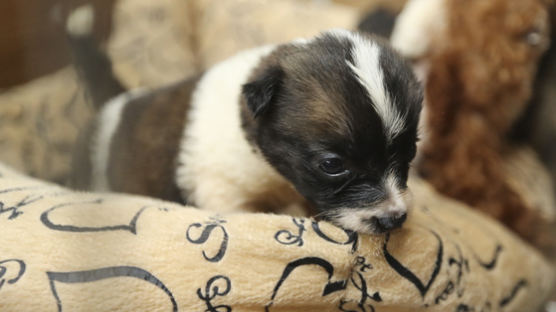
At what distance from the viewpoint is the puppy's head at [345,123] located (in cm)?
132

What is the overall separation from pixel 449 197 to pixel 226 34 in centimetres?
144

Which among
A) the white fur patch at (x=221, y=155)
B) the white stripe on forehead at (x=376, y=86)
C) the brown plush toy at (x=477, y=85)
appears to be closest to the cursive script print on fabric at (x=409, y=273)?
the white stripe on forehead at (x=376, y=86)

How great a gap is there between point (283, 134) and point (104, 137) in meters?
1.02

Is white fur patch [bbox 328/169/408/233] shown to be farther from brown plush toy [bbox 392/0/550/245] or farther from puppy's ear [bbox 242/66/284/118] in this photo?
brown plush toy [bbox 392/0/550/245]

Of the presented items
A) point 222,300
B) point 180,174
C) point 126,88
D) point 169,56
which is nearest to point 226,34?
point 169,56

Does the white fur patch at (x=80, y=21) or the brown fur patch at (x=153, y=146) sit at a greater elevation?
the white fur patch at (x=80, y=21)

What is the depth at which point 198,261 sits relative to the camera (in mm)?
1254

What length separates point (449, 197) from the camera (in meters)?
2.34

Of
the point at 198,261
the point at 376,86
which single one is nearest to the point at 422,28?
the point at 376,86

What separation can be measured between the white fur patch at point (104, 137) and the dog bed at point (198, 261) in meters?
0.56

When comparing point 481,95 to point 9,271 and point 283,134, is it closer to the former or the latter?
point 283,134

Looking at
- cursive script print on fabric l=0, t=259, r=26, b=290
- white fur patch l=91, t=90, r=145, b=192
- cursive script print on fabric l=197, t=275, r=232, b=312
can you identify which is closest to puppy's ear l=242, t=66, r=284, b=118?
cursive script print on fabric l=197, t=275, r=232, b=312

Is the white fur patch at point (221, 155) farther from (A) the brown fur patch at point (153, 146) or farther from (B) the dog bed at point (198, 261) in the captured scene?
(B) the dog bed at point (198, 261)

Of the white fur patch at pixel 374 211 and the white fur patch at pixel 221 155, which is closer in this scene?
the white fur patch at pixel 374 211
